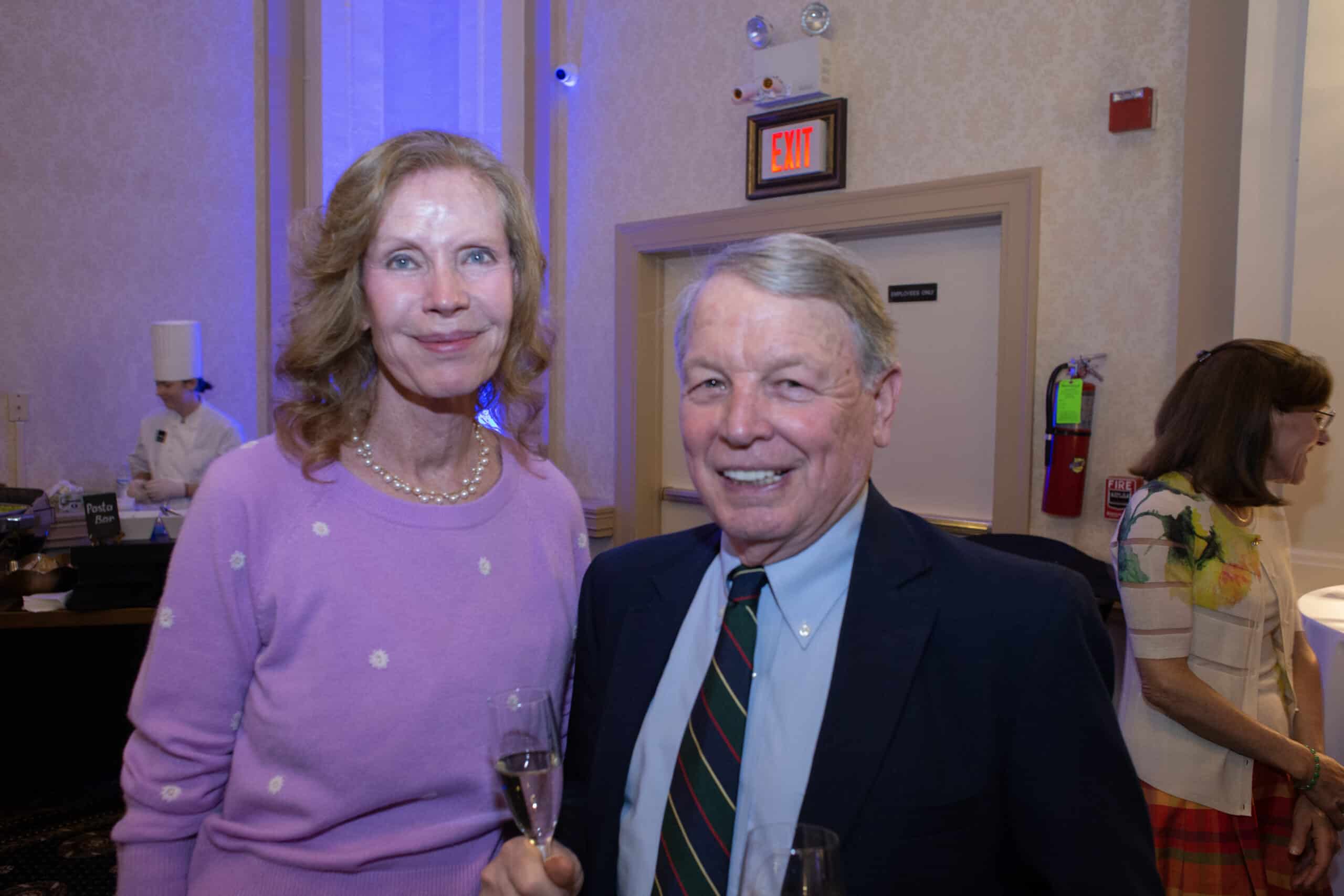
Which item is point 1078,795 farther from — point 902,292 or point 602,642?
point 902,292

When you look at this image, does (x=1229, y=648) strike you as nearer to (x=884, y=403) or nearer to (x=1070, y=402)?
(x=884, y=403)

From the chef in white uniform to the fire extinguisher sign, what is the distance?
3873 millimetres

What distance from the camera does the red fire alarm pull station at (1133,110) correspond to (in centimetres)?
308

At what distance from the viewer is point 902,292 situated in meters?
3.90

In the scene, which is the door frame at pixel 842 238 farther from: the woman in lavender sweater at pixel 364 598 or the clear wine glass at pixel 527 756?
the clear wine glass at pixel 527 756

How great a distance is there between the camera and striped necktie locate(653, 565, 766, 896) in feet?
3.42

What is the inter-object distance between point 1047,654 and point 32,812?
11.9ft

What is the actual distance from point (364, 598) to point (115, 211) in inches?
182

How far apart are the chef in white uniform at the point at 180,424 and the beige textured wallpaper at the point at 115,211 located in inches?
13.0

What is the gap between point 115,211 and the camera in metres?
4.88

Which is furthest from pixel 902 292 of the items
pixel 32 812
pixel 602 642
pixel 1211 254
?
pixel 32 812

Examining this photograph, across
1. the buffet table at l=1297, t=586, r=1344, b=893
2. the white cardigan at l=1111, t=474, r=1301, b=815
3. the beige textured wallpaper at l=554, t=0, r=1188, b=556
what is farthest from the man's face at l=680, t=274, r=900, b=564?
the beige textured wallpaper at l=554, t=0, r=1188, b=556

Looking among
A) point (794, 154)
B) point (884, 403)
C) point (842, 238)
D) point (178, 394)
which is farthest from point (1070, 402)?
point (178, 394)

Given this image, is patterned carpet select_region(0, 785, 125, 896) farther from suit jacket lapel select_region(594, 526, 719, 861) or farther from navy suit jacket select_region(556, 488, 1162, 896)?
navy suit jacket select_region(556, 488, 1162, 896)
